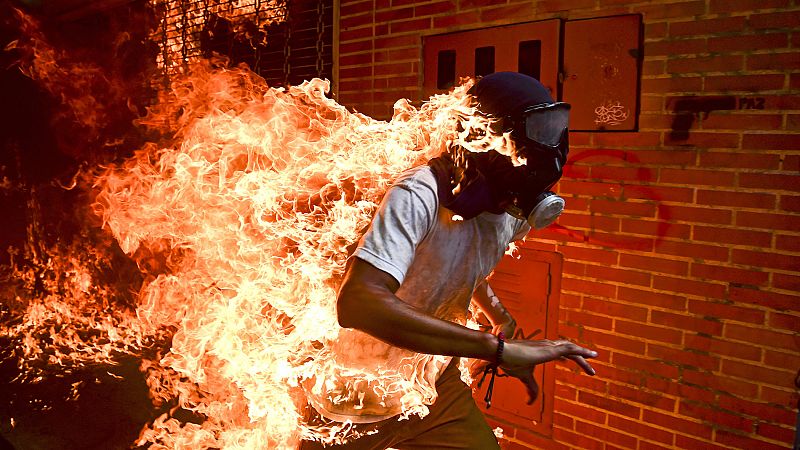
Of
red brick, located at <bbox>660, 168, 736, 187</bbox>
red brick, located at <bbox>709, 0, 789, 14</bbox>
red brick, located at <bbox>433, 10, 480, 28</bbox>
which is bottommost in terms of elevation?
red brick, located at <bbox>660, 168, 736, 187</bbox>

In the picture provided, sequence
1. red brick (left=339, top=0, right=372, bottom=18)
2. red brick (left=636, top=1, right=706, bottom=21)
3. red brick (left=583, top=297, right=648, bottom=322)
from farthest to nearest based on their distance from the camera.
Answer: red brick (left=339, top=0, right=372, bottom=18) < red brick (left=583, top=297, right=648, bottom=322) < red brick (left=636, top=1, right=706, bottom=21)

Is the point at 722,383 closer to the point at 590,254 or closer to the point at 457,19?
the point at 590,254

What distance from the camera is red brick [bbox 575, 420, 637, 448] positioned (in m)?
4.14

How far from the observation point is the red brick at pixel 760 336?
11.4 feet

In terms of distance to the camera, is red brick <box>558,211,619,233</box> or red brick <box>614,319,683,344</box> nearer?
red brick <box>614,319,683,344</box>

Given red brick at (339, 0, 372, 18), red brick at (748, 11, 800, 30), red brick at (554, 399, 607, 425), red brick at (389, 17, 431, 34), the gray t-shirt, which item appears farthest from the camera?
red brick at (339, 0, 372, 18)

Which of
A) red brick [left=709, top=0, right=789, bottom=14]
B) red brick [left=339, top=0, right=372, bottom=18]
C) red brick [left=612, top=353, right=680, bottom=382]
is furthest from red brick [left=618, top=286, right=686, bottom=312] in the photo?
red brick [left=339, top=0, right=372, bottom=18]

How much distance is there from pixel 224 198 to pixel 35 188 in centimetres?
990

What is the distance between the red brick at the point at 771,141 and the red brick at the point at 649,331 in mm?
1349

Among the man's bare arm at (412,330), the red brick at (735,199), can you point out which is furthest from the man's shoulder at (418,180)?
the red brick at (735,199)

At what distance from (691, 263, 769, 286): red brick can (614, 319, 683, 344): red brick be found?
447 mm

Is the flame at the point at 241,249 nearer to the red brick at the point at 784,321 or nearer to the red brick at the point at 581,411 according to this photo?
the red brick at the point at 581,411

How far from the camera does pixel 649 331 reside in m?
3.99

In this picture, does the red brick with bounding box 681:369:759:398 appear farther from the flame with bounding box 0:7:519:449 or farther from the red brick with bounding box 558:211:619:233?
the flame with bounding box 0:7:519:449
